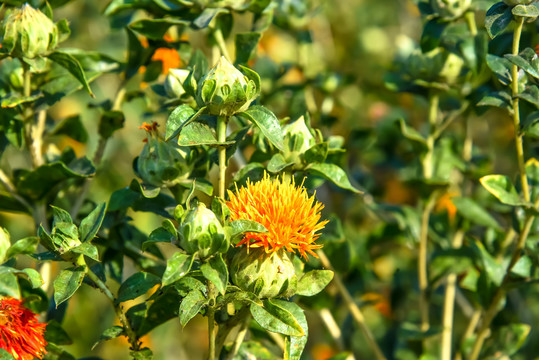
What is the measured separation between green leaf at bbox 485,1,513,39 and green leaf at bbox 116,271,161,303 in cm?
86

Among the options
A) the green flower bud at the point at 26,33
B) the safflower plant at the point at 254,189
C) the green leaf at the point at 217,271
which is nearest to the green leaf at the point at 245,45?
the safflower plant at the point at 254,189

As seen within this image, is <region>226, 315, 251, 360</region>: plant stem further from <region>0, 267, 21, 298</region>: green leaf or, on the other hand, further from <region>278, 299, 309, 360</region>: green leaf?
<region>0, 267, 21, 298</region>: green leaf

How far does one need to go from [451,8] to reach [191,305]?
105 cm

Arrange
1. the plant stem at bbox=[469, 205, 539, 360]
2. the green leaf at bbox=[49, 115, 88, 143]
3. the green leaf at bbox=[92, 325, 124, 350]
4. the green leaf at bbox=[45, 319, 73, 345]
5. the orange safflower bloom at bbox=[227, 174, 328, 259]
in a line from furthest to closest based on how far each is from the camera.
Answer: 1. the green leaf at bbox=[49, 115, 88, 143]
2. the plant stem at bbox=[469, 205, 539, 360]
3. the green leaf at bbox=[45, 319, 73, 345]
4. the green leaf at bbox=[92, 325, 124, 350]
5. the orange safflower bloom at bbox=[227, 174, 328, 259]

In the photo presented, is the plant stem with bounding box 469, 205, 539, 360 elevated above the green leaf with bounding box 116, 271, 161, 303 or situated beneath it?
situated beneath

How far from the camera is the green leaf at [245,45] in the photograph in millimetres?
1659

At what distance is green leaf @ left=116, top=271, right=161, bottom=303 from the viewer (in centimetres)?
131

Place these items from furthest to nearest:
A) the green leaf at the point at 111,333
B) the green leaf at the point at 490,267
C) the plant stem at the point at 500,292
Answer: the green leaf at the point at 490,267 < the plant stem at the point at 500,292 < the green leaf at the point at 111,333

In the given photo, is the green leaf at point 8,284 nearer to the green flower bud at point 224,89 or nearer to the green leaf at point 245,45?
the green flower bud at point 224,89

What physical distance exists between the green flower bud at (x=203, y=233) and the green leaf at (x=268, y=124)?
19cm

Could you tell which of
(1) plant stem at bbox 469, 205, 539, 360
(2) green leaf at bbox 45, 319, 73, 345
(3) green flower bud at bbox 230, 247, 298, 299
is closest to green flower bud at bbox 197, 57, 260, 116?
(3) green flower bud at bbox 230, 247, 298, 299

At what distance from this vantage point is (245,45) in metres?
1.67

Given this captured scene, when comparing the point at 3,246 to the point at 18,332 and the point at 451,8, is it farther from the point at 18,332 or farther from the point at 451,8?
the point at 451,8

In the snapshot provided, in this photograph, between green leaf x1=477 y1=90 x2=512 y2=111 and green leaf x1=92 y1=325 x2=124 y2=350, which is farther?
green leaf x1=477 y1=90 x2=512 y2=111
